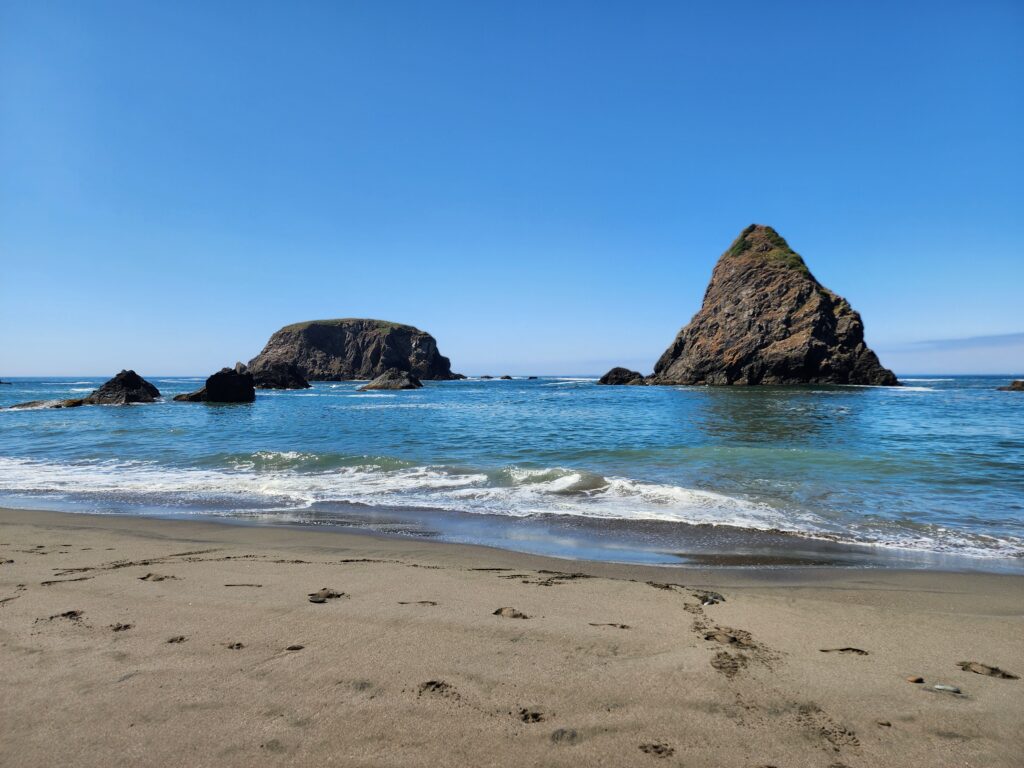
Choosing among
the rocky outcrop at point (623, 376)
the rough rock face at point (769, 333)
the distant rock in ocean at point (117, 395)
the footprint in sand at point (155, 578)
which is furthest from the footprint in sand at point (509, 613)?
the rocky outcrop at point (623, 376)

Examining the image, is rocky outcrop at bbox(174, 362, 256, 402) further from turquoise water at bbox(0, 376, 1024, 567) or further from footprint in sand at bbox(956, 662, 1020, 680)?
footprint in sand at bbox(956, 662, 1020, 680)

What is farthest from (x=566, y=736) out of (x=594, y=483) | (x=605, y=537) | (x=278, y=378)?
(x=278, y=378)

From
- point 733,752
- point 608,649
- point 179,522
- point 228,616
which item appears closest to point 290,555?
point 228,616

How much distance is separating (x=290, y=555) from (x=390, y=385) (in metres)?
79.6

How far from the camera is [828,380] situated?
→ 246ft

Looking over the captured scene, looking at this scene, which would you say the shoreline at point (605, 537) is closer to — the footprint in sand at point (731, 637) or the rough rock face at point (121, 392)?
the footprint in sand at point (731, 637)

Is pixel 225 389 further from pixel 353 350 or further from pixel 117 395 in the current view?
pixel 353 350

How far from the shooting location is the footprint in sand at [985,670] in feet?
12.0

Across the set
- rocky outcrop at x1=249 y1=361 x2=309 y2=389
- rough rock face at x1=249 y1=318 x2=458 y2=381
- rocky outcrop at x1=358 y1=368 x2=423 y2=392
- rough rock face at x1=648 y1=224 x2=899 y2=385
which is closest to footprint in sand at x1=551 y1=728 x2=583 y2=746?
rough rock face at x1=648 y1=224 x2=899 y2=385

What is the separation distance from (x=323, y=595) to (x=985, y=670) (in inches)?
213

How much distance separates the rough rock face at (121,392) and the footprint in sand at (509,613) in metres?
54.4

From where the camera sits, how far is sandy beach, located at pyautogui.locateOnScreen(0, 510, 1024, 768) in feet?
9.11

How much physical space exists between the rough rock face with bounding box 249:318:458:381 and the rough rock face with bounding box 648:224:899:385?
78881mm

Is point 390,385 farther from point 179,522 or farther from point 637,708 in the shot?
point 637,708
